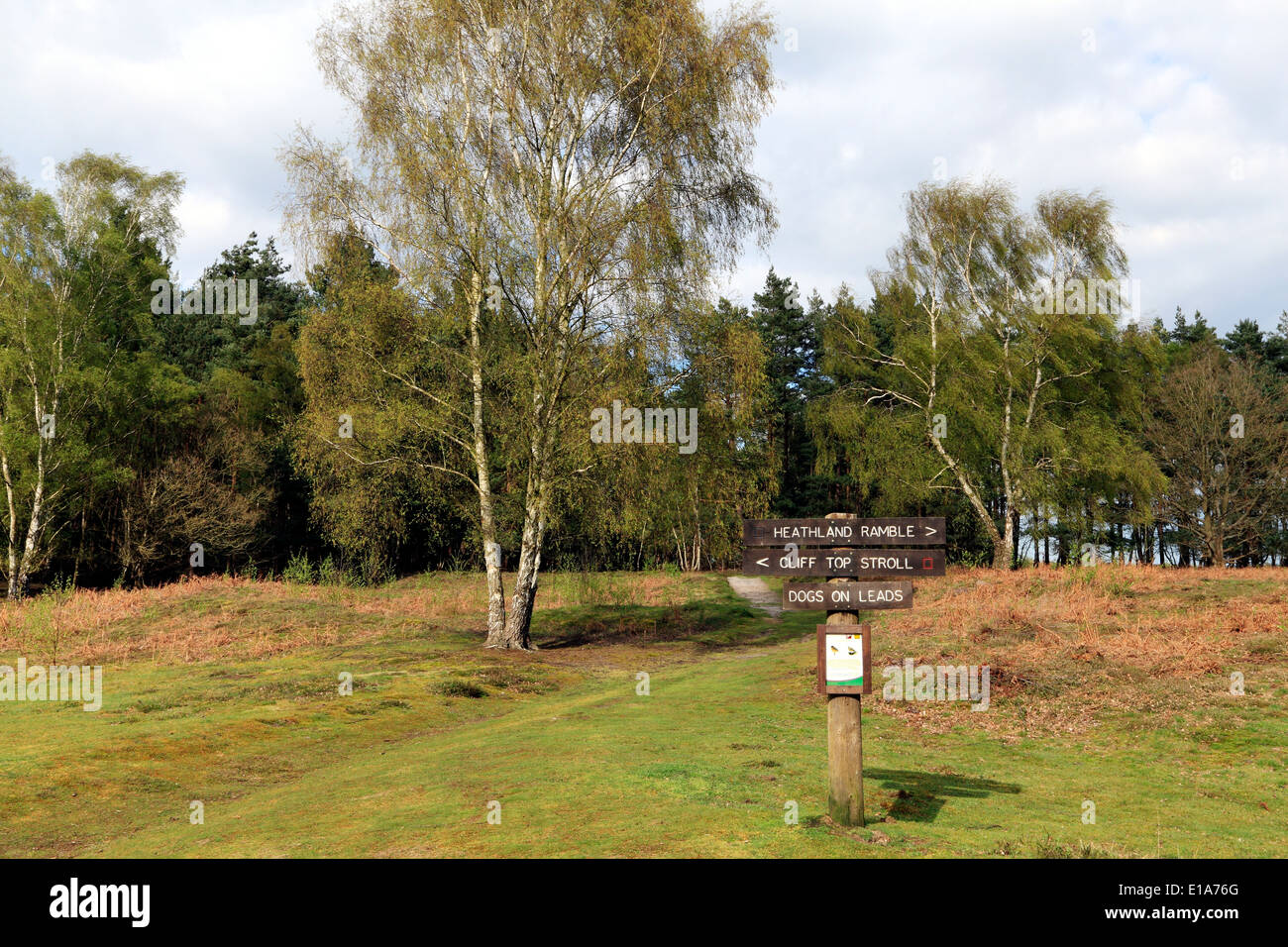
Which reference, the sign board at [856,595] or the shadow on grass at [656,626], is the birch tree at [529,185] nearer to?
the shadow on grass at [656,626]

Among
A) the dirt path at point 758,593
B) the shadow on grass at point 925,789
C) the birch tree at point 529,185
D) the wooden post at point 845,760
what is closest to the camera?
the wooden post at point 845,760

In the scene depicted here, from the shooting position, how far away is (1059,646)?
18.8 meters

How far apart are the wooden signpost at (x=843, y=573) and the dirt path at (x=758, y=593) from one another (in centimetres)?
2719

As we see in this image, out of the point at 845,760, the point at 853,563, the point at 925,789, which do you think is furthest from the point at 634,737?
the point at 853,563

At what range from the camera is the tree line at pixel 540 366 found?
23.5 m

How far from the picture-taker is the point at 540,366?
2328 cm

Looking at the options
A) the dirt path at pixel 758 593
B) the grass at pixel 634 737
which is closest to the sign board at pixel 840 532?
the grass at pixel 634 737

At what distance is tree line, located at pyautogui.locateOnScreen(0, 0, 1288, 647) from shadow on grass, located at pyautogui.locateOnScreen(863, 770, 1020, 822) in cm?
1152

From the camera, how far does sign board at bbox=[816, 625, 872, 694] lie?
8.80 m

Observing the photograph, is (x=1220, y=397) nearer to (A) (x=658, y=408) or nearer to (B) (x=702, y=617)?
(B) (x=702, y=617)

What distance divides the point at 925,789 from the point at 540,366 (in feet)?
50.4

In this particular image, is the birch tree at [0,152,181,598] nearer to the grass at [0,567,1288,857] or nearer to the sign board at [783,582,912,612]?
the grass at [0,567,1288,857]

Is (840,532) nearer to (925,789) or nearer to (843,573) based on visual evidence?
(843,573)

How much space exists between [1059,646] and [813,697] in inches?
224
